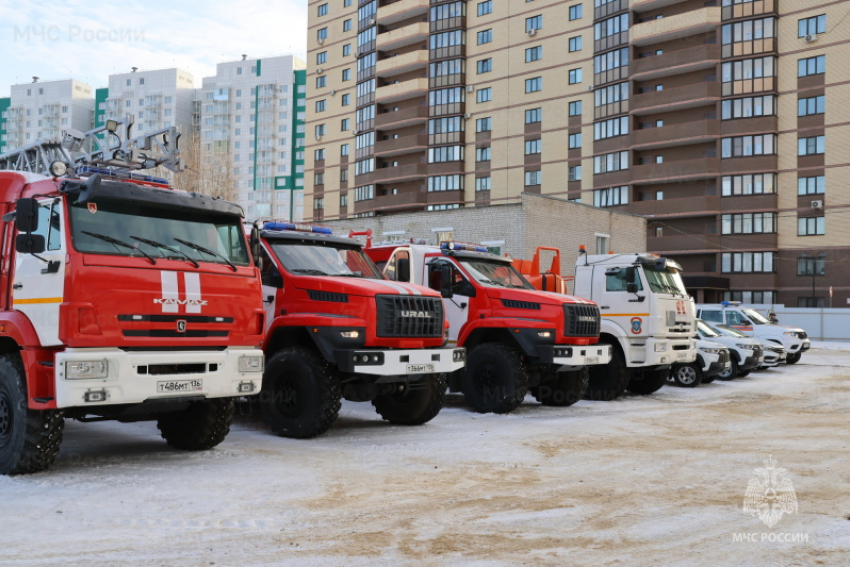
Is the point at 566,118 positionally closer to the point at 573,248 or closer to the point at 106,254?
the point at 573,248

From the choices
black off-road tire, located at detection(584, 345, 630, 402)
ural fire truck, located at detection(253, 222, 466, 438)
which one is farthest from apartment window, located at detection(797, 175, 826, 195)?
ural fire truck, located at detection(253, 222, 466, 438)

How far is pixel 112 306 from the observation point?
7.55m

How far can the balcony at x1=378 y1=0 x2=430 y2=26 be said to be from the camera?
67.4m

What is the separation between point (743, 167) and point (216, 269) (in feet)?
170

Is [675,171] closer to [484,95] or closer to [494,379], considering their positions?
[484,95]

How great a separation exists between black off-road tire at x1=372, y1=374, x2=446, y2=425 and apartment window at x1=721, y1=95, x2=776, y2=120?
48219 millimetres

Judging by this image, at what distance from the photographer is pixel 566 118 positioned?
61406mm

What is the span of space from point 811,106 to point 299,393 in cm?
5072

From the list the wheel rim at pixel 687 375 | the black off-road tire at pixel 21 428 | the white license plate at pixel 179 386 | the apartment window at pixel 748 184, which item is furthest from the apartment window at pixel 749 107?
the black off-road tire at pixel 21 428

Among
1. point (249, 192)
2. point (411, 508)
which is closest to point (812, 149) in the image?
point (411, 508)

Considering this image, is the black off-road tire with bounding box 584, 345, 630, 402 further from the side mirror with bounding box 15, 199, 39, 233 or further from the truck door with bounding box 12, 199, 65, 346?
the side mirror with bounding box 15, 199, 39, 233

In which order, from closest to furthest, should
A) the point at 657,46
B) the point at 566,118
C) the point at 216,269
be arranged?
the point at 216,269, the point at 657,46, the point at 566,118

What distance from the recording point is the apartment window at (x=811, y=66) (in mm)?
51469

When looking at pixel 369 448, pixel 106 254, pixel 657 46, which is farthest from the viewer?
pixel 657 46
